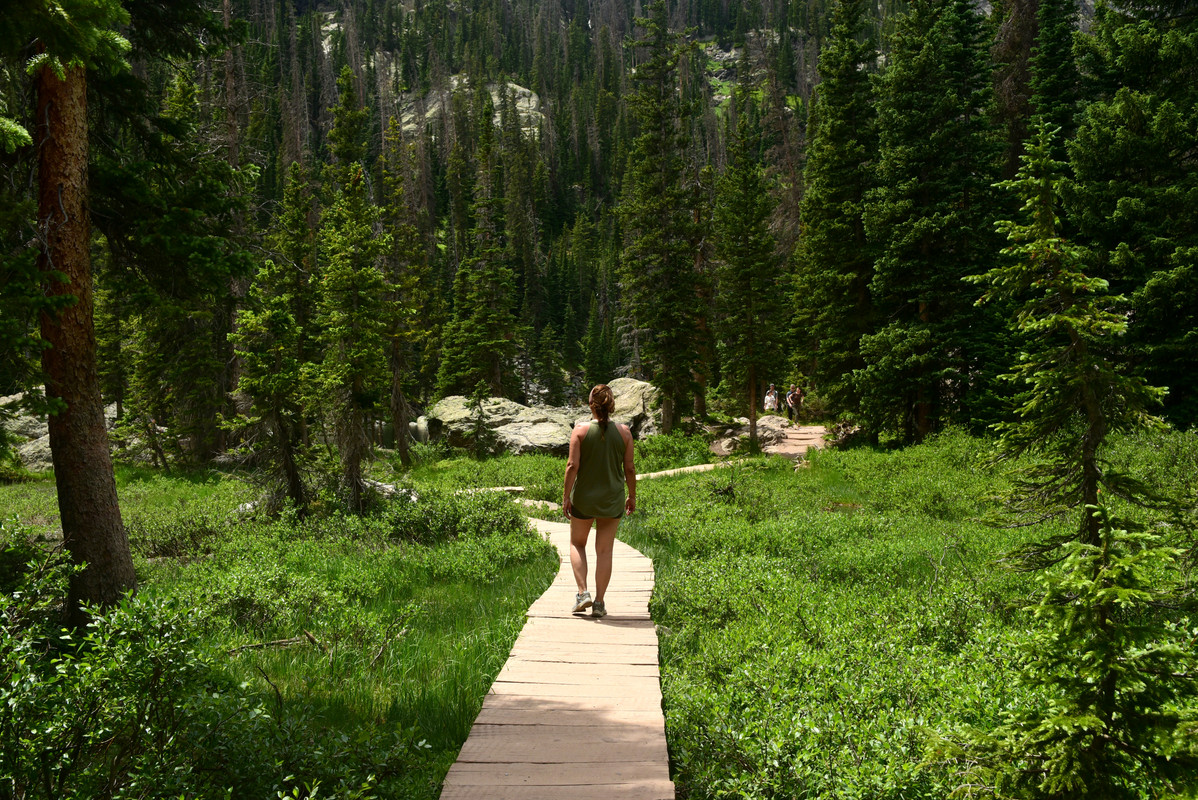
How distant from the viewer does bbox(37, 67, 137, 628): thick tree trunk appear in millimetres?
6422

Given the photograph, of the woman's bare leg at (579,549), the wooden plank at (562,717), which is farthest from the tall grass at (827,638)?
the woman's bare leg at (579,549)

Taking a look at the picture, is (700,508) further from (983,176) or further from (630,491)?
(983,176)

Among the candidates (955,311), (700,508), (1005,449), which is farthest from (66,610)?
(955,311)

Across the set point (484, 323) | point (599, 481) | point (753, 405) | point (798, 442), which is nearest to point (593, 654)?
point (599, 481)

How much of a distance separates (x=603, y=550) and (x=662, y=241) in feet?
76.6

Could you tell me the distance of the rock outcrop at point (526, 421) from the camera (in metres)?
27.7

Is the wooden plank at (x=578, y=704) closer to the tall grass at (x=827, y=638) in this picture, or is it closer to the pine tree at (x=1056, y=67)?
the tall grass at (x=827, y=638)

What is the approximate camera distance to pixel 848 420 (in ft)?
79.0

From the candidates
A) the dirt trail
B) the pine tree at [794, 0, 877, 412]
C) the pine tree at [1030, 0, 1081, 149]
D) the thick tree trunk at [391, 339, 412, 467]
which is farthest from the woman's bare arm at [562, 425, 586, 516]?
the pine tree at [1030, 0, 1081, 149]

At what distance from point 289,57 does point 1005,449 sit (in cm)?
11780

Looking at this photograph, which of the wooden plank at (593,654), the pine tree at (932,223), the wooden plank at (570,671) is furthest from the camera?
the pine tree at (932,223)

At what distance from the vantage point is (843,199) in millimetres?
25141

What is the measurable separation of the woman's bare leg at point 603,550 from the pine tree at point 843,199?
18.7m

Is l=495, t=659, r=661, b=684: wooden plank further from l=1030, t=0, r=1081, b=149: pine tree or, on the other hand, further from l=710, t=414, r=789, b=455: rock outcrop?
l=1030, t=0, r=1081, b=149: pine tree
